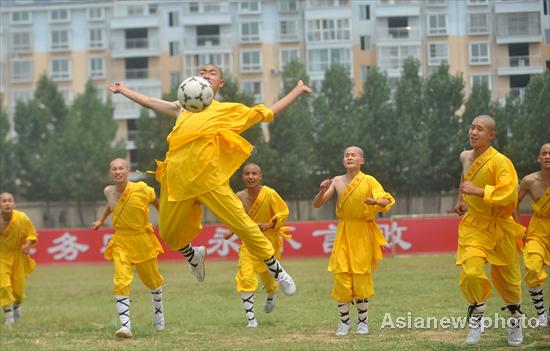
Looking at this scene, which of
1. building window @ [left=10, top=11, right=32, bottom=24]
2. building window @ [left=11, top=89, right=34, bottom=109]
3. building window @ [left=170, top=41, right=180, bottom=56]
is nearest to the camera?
building window @ [left=170, top=41, right=180, bottom=56]

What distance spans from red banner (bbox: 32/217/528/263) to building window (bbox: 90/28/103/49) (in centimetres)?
1185

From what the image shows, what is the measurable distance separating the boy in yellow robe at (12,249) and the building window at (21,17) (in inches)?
957

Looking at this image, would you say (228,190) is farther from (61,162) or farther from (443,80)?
(61,162)

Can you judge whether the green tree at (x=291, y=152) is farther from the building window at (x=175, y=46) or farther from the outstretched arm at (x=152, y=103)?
the outstretched arm at (x=152, y=103)

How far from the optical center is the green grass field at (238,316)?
10.1 metres

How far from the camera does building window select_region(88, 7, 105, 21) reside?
36438 millimetres

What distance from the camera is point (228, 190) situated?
28.2ft

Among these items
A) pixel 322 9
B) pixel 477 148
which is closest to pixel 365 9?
pixel 322 9

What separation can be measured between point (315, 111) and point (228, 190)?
21132mm

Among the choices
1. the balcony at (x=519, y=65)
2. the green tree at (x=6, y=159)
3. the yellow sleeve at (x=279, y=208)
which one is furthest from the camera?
the green tree at (x=6, y=159)

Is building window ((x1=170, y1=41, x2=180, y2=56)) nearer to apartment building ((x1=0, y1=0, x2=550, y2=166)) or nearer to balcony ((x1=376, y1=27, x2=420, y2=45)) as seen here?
apartment building ((x1=0, y1=0, x2=550, y2=166))

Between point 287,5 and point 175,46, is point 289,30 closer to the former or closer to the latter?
point 287,5

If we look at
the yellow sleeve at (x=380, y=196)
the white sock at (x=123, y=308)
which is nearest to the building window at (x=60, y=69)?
the white sock at (x=123, y=308)

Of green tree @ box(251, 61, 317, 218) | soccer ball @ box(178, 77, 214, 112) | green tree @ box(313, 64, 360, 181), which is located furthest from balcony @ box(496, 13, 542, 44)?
soccer ball @ box(178, 77, 214, 112)
